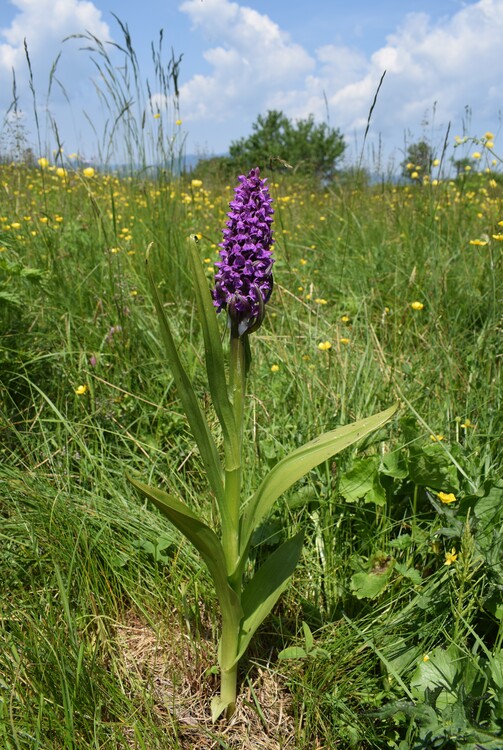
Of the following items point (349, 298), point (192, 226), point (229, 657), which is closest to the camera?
point (229, 657)

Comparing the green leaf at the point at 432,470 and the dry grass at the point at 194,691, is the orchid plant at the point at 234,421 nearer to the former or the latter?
the dry grass at the point at 194,691

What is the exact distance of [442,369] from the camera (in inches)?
89.6

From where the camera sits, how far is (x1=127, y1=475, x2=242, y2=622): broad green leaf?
1.08 metres

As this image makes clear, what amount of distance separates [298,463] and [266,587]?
37 centimetres

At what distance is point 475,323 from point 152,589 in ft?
6.31

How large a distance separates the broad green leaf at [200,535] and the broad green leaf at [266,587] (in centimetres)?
6

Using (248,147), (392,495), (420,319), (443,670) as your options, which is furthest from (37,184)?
(248,147)

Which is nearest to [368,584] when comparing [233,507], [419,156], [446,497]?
[446,497]

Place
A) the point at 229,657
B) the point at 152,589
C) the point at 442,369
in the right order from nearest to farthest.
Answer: the point at 229,657 → the point at 152,589 → the point at 442,369

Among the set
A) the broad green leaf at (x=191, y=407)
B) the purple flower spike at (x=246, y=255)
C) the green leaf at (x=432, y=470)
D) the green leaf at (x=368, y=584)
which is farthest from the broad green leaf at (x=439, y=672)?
the purple flower spike at (x=246, y=255)

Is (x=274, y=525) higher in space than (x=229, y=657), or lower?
higher

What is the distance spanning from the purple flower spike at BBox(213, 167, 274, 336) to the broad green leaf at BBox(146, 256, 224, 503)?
16 cm

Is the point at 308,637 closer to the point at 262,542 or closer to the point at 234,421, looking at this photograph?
the point at 262,542

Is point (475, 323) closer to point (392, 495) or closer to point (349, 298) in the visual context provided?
point (349, 298)
